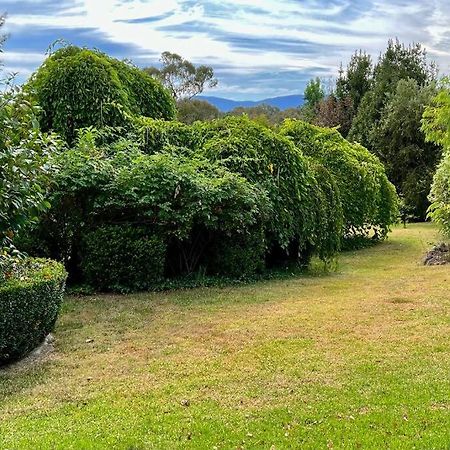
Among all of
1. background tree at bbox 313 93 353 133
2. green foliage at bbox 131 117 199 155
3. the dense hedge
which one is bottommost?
the dense hedge

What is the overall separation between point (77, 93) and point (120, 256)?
3.57 metres

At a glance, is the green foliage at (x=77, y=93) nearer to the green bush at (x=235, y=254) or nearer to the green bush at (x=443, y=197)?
the green bush at (x=235, y=254)

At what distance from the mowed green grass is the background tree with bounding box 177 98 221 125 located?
28.8m

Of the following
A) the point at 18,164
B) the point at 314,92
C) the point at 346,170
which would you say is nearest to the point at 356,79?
the point at 314,92

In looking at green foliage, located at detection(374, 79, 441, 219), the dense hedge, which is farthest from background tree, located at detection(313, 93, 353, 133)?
the dense hedge

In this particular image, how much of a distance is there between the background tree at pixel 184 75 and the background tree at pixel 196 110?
1023 mm

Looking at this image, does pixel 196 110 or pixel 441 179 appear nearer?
pixel 441 179

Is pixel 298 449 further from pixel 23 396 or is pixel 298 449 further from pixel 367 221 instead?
pixel 367 221

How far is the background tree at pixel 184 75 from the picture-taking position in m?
39.5

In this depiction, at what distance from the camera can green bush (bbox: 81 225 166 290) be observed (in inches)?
319

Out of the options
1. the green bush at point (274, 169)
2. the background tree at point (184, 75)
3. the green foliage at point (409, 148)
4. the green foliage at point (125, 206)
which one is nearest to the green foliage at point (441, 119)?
the green bush at point (274, 169)

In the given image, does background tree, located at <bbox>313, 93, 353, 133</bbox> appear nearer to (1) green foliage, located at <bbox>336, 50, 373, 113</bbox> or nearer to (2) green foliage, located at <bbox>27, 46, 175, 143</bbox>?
(1) green foliage, located at <bbox>336, 50, 373, 113</bbox>

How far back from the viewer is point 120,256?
812 centimetres

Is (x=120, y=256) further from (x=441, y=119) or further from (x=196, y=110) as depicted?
(x=196, y=110)
